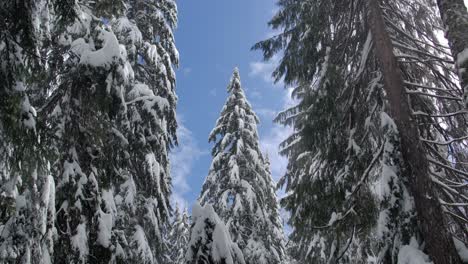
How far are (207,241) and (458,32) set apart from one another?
4455mm

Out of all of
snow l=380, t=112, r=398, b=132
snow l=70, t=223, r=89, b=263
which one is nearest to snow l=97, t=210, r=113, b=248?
snow l=70, t=223, r=89, b=263

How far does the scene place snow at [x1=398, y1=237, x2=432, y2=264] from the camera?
570cm

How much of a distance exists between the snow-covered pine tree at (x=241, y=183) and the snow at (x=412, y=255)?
11.3 m

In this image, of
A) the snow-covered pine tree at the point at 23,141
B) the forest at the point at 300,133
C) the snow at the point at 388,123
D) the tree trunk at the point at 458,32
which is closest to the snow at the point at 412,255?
the forest at the point at 300,133

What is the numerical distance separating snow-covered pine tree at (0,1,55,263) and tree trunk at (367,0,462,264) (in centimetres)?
556

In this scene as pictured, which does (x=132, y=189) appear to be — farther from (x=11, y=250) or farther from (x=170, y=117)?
(x=11, y=250)

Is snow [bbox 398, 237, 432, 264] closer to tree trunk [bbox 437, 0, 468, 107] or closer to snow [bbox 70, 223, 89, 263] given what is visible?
tree trunk [bbox 437, 0, 468, 107]

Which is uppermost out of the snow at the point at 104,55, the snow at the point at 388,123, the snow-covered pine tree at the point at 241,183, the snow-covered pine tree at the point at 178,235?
the snow-covered pine tree at the point at 178,235

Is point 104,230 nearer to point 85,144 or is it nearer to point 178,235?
point 85,144

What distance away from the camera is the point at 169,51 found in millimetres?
16359

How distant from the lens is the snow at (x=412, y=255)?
5.70m

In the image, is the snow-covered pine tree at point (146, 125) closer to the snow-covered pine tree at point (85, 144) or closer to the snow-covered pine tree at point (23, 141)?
the snow-covered pine tree at point (85, 144)

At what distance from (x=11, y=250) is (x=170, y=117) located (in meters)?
8.70

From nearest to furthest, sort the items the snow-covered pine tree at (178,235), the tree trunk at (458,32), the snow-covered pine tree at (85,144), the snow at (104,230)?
the tree trunk at (458,32) < the snow-covered pine tree at (85,144) < the snow at (104,230) < the snow-covered pine tree at (178,235)
